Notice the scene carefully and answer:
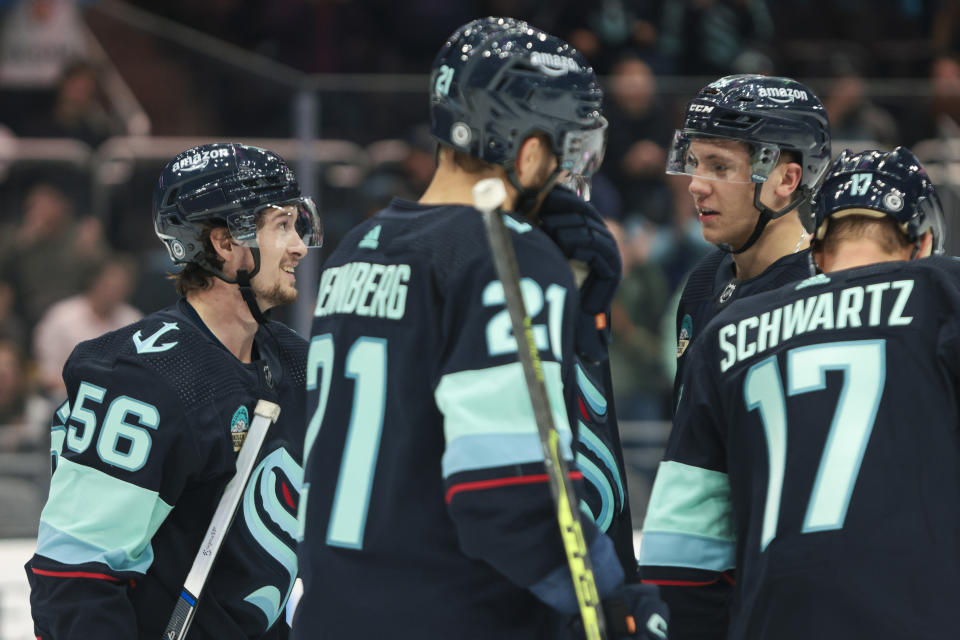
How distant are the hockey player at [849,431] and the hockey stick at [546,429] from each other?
1.38 feet

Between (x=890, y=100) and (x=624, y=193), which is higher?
(x=890, y=100)

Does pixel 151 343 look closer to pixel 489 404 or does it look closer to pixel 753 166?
pixel 489 404

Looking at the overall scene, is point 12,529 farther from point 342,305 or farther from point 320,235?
point 342,305

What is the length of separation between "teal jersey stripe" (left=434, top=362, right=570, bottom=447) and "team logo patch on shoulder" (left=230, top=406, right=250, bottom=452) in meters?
0.94

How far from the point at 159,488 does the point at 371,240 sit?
82cm

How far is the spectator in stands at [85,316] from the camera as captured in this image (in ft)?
18.9

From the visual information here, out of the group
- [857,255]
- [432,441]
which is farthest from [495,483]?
[857,255]

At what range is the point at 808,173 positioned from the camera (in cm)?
321

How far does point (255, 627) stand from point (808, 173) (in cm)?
170

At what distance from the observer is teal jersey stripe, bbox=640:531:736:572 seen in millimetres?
2447

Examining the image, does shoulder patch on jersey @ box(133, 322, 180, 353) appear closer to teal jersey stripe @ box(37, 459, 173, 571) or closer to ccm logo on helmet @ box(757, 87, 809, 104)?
teal jersey stripe @ box(37, 459, 173, 571)

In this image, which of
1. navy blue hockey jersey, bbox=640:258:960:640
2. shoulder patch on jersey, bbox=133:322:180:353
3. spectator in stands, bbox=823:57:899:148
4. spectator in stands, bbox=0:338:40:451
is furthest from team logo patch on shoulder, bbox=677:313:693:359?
spectator in stands, bbox=0:338:40:451

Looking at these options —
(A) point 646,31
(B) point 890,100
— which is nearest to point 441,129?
(B) point 890,100

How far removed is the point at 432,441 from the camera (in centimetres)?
212
